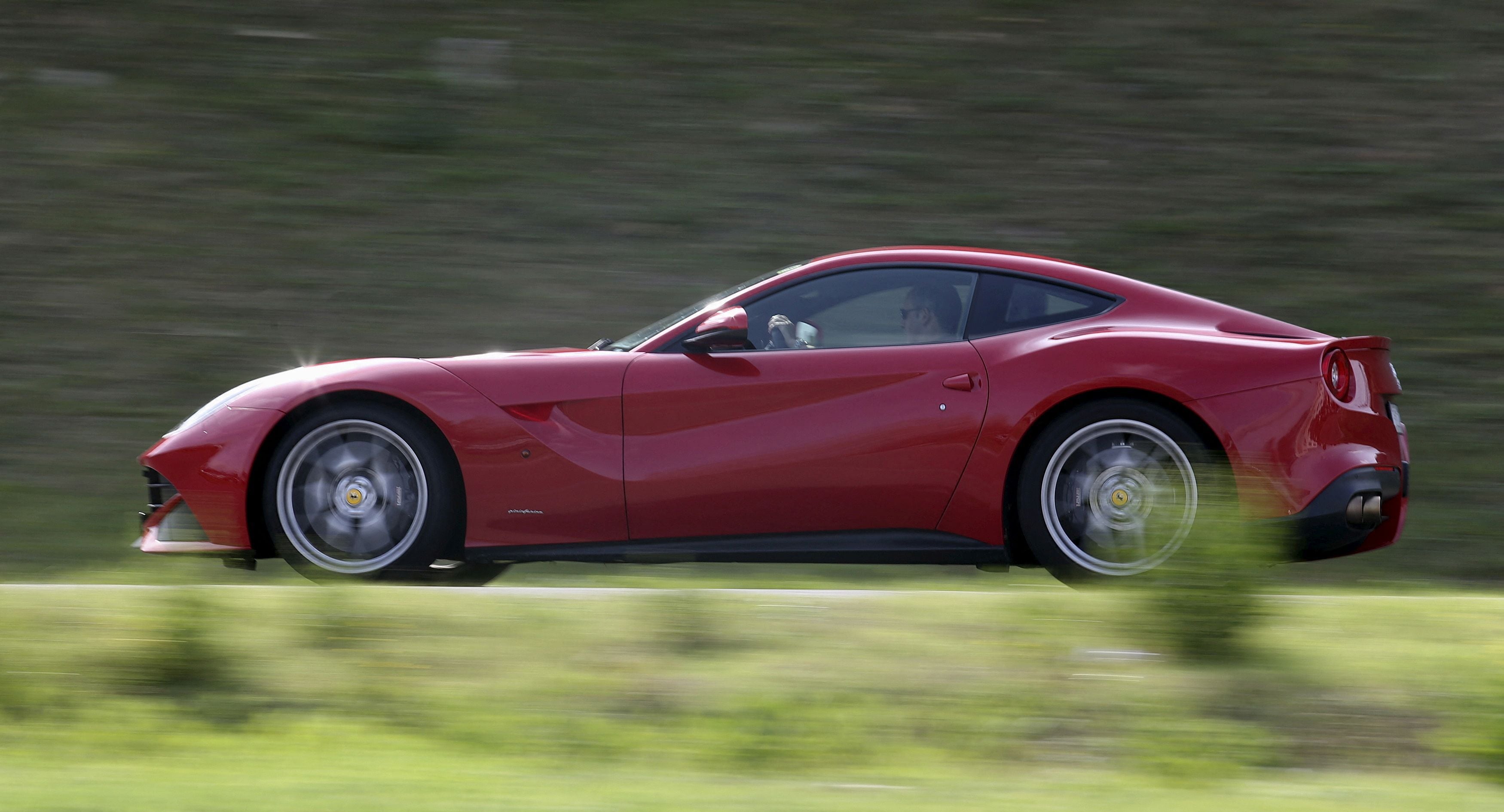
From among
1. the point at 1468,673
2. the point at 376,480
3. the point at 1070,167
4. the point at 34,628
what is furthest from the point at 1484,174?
the point at 34,628

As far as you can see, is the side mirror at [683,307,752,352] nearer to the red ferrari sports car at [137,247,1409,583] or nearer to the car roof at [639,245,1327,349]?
the red ferrari sports car at [137,247,1409,583]

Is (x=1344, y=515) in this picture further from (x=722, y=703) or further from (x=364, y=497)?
(x=364, y=497)

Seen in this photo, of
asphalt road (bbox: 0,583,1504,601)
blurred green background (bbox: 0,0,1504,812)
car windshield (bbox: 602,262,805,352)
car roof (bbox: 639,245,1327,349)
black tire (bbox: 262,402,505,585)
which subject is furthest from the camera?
car windshield (bbox: 602,262,805,352)

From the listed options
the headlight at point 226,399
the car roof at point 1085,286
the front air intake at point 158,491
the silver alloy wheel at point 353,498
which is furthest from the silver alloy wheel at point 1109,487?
the front air intake at point 158,491

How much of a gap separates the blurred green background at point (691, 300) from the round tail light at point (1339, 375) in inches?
27.6

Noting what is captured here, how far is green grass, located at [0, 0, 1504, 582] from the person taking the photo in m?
8.28

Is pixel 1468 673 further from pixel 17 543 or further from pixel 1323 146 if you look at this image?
pixel 1323 146

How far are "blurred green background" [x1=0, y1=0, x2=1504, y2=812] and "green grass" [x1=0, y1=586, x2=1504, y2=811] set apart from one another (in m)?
0.01

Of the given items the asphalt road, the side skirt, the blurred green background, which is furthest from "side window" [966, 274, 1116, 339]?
the asphalt road

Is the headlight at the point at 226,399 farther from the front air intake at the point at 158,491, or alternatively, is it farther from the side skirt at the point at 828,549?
the side skirt at the point at 828,549

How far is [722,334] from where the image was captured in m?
5.10

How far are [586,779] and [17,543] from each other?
15.4 feet

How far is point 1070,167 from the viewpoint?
9695mm

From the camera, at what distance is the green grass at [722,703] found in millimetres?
3014
